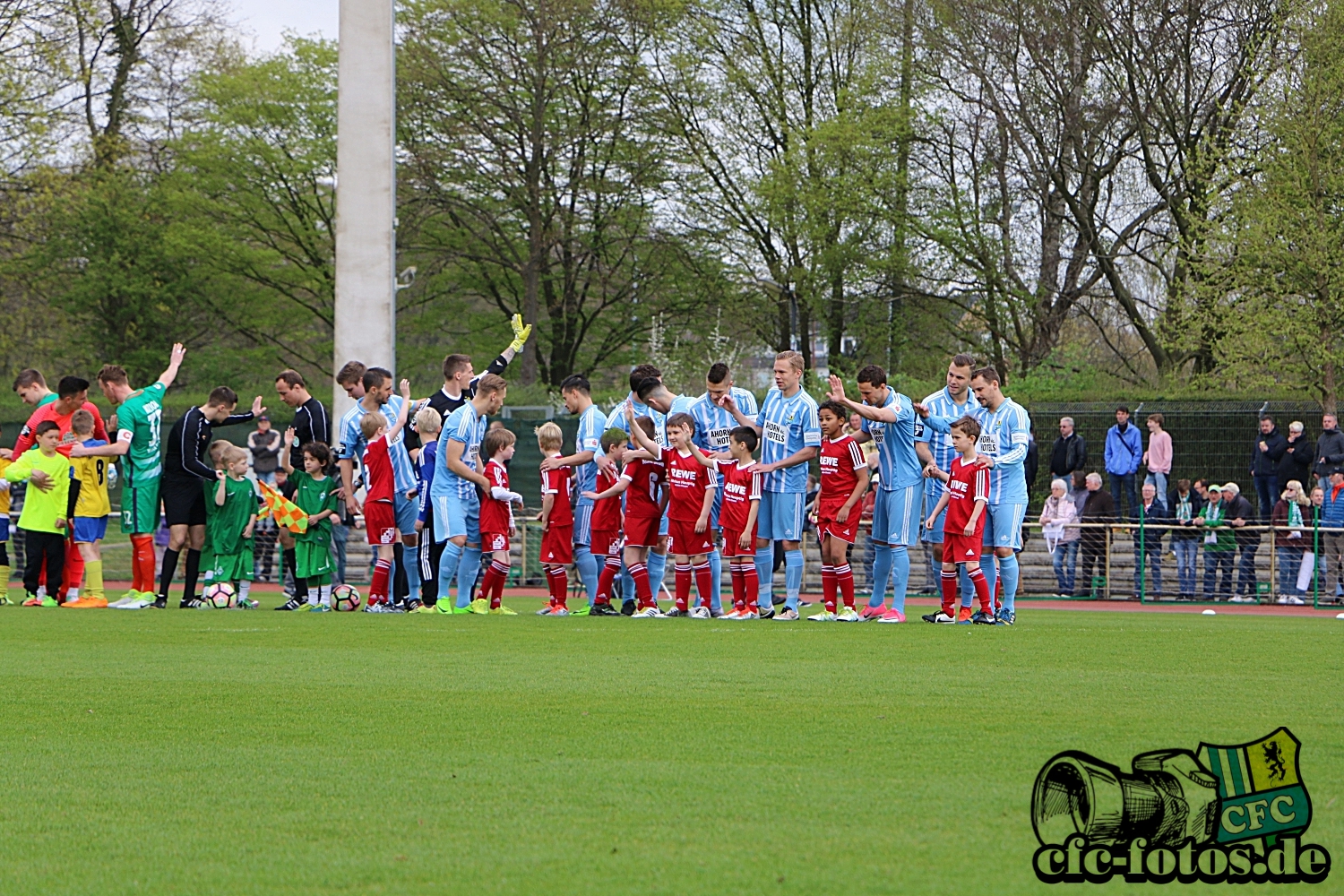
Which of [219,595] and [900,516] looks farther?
[219,595]

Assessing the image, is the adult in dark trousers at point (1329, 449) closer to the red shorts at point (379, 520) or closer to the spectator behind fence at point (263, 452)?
the red shorts at point (379, 520)

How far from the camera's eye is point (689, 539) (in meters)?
13.5

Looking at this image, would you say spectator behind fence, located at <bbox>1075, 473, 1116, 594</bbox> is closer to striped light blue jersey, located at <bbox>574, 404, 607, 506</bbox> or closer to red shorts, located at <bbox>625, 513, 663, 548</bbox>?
striped light blue jersey, located at <bbox>574, 404, 607, 506</bbox>

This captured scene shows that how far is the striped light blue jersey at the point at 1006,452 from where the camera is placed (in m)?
13.0

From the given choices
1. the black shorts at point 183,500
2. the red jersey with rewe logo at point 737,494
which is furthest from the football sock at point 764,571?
the black shorts at point 183,500

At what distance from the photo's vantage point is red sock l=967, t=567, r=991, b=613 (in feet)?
41.9

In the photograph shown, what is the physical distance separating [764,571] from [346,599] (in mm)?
4083

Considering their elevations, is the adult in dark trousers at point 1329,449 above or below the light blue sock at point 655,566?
above

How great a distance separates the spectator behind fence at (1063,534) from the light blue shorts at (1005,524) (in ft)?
27.0

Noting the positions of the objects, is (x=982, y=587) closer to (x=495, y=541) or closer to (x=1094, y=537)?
(x=495, y=541)

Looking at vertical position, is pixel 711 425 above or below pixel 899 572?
above

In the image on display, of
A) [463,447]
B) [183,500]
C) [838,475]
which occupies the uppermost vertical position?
[463,447]

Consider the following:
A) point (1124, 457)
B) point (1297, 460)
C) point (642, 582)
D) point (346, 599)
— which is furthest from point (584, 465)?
point (1297, 460)

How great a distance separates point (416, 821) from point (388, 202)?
2015cm
